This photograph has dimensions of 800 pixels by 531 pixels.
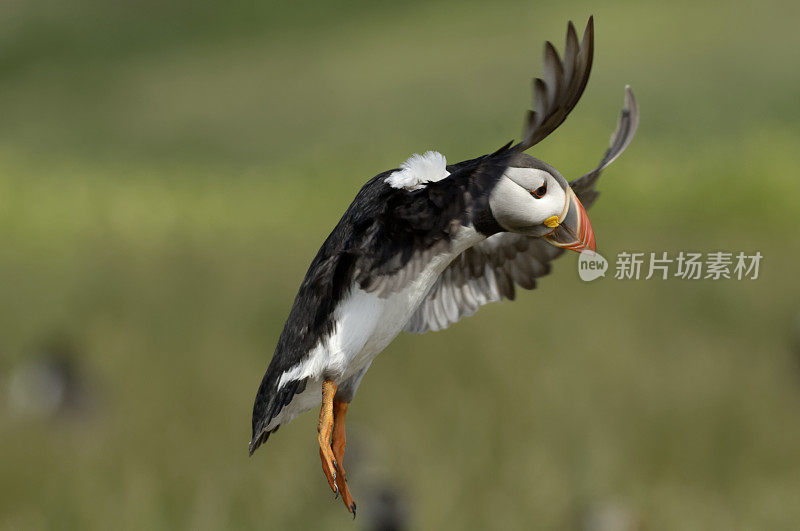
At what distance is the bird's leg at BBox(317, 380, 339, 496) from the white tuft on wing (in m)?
0.31

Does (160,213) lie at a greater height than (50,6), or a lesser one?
lesser

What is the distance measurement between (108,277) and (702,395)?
11.3 feet

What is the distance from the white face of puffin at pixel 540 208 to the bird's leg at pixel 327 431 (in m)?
0.35

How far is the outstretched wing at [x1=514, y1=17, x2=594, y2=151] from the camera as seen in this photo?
1.10 metres

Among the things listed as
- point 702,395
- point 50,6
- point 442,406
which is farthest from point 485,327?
point 50,6

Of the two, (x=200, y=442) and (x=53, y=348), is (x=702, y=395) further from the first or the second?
(x=53, y=348)

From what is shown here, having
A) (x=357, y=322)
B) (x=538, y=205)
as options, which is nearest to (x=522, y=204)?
(x=538, y=205)

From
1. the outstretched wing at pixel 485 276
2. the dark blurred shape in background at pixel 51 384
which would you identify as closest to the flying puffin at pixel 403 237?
the outstretched wing at pixel 485 276

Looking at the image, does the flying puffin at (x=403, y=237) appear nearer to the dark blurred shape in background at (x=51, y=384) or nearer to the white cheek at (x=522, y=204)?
the white cheek at (x=522, y=204)

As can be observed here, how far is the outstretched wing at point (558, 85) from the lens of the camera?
110cm

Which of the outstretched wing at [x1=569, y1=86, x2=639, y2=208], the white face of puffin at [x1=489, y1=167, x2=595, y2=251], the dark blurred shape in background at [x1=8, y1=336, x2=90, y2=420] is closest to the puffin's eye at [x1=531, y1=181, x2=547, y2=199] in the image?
the white face of puffin at [x1=489, y1=167, x2=595, y2=251]

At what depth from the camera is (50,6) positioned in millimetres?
14414

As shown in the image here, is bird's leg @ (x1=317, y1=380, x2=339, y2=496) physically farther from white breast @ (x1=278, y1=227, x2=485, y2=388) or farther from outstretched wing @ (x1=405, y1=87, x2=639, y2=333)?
outstretched wing @ (x1=405, y1=87, x2=639, y2=333)

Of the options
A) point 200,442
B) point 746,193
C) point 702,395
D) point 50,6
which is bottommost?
point 200,442
